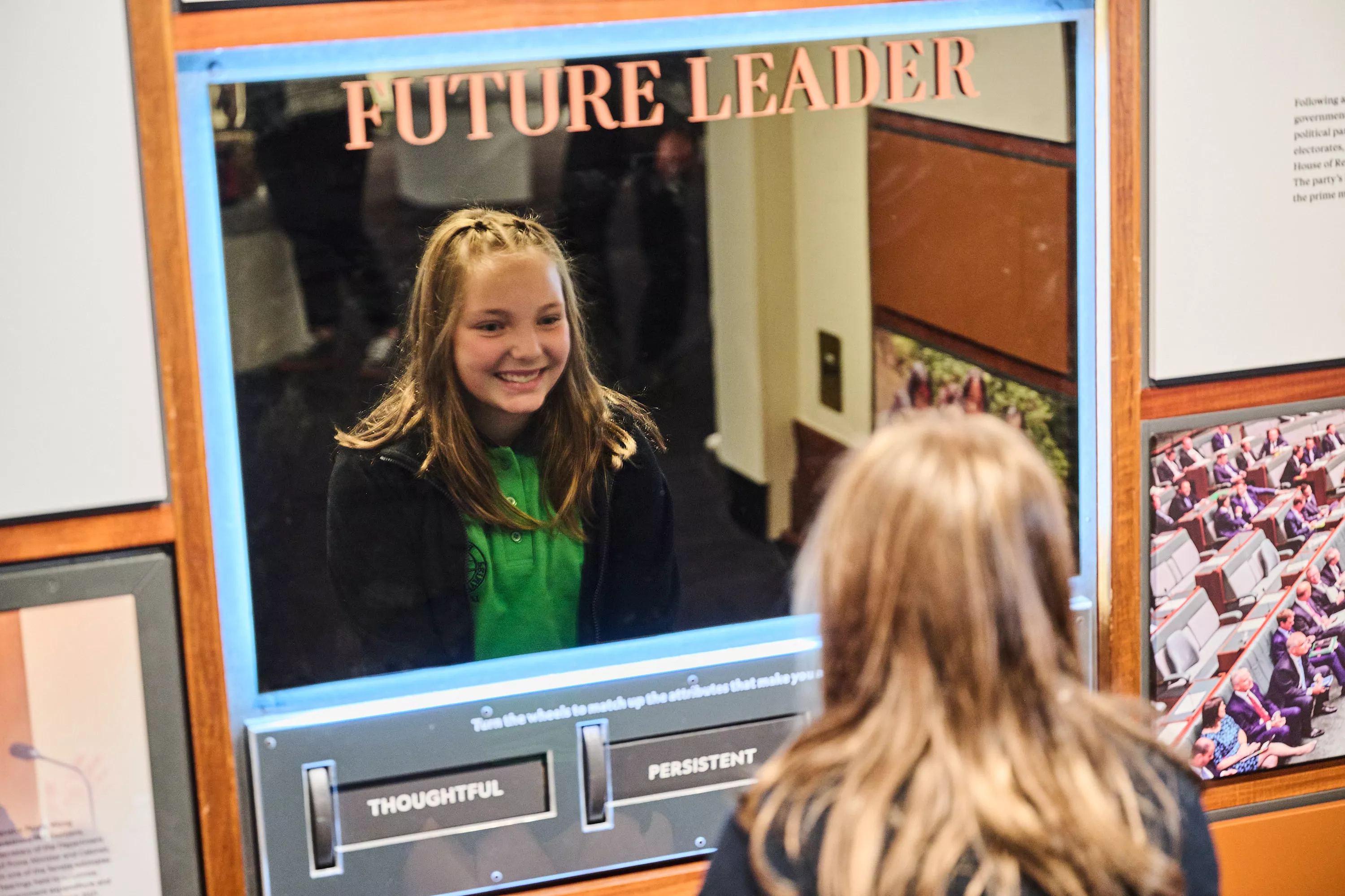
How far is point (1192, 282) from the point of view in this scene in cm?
212

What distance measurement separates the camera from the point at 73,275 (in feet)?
5.75

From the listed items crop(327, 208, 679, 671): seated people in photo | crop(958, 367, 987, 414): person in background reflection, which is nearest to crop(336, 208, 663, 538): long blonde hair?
crop(327, 208, 679, 671): seated people in photo

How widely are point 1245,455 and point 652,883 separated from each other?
1.11m

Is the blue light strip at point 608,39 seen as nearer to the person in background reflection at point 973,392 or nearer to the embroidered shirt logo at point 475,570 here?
the person in background reflection at point 973,392

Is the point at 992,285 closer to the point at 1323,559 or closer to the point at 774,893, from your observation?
the point at 1323,559

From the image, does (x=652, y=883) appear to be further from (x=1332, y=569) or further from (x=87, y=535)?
(x=1332, y=569)

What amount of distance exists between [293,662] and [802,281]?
873 millimetres

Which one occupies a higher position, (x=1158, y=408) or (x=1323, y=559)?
(x=1158, y=408)

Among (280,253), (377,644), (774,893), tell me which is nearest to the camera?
(774,893)

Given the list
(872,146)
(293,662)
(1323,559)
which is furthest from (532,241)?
(1323,559)

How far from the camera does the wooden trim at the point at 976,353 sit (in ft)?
6.79

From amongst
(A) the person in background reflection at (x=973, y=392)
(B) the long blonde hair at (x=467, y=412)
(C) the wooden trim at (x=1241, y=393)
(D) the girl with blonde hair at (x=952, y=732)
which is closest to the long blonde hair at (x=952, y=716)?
(D) the girl with blonde hair at (x=952, y=732)

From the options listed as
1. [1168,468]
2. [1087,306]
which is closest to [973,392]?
[1087,306]

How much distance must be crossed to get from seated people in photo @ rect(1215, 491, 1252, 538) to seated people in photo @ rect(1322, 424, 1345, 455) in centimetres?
17
